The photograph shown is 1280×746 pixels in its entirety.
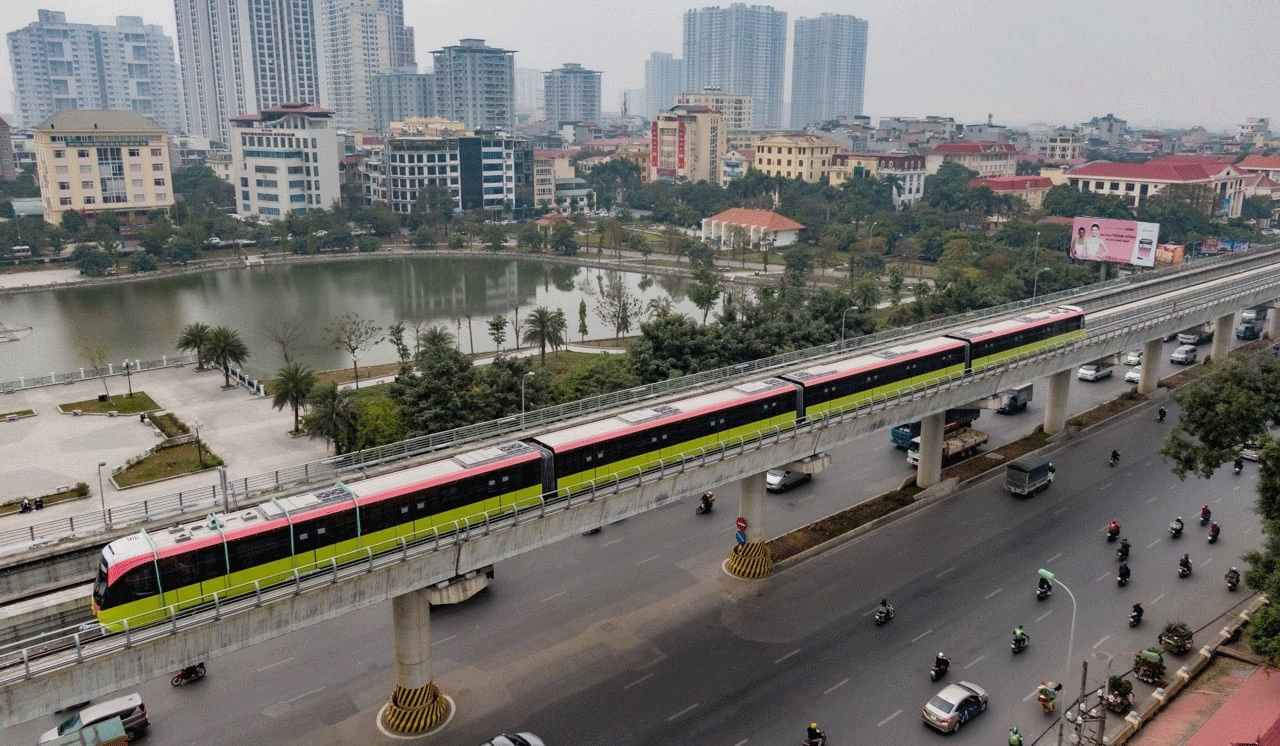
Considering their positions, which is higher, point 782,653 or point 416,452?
point 416,452

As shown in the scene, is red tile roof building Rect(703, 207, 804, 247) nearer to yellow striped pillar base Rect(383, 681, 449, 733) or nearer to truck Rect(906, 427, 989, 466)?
truck Rect(906, 427, 989, 466)

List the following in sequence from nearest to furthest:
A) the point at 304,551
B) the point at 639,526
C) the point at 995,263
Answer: the point at 304,551, the point at 639,526, the point at 995,263

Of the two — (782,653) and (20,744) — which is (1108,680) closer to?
(782,653)

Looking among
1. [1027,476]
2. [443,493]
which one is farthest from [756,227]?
[443,493]

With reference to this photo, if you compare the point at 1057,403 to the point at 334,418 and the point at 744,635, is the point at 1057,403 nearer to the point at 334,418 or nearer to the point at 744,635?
the point at 744,635

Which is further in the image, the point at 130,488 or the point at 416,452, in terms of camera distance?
the point at 130,488

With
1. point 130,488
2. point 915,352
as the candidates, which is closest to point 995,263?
point 915,352

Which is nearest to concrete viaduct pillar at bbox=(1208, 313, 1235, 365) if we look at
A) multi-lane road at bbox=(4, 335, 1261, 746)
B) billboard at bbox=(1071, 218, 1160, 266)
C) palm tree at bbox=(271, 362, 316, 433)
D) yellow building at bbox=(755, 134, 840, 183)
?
billboard at bbox=(1071, 218, 1160, 266)
